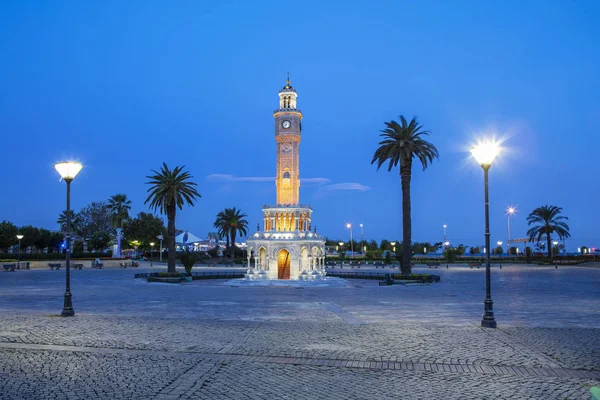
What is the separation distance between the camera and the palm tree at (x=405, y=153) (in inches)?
1624

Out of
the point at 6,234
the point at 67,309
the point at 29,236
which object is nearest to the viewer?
the point at 67,309

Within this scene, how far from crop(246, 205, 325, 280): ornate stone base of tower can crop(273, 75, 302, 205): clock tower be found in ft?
5.34

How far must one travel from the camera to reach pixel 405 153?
136ft

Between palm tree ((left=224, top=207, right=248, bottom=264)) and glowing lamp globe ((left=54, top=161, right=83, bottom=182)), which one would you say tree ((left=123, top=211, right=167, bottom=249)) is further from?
glowing lamp globe ((left=54, top=161, right=83, bottom=182))

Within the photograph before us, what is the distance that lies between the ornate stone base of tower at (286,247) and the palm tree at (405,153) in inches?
327

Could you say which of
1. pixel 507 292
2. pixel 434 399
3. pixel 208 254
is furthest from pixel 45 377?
pixel 208 254

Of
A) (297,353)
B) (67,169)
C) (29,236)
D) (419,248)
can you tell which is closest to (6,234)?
(29,236)

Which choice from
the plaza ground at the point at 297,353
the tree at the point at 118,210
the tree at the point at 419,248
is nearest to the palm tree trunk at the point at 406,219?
the plaza ground at the point at 297,353

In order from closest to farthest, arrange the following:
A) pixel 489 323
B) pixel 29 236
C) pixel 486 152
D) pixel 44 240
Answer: pixel 489 323, pixel 486 152, pixel 29 236, pixel 44 240

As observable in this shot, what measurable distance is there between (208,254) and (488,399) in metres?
93.9

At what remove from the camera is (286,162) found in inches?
1885

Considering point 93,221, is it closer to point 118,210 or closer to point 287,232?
point 118,210

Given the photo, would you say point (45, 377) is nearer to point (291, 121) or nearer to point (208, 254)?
point (291, 121)

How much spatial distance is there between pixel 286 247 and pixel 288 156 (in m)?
8.45
